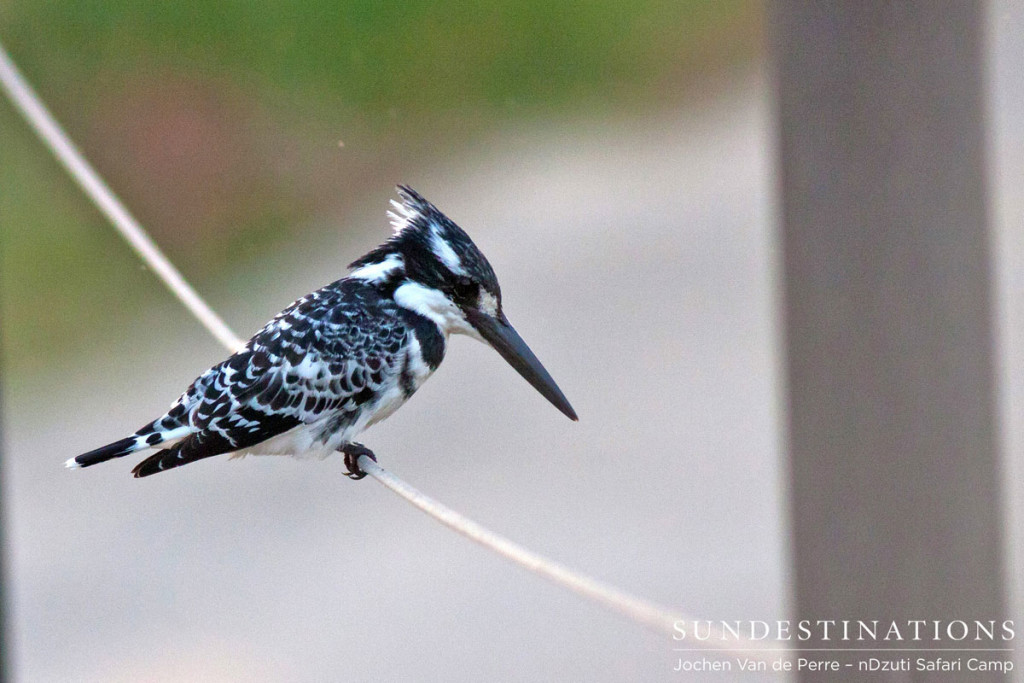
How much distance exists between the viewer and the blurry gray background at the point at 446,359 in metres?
1.06

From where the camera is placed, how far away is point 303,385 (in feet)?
3.35

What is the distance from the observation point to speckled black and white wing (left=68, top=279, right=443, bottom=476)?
93 centimetres

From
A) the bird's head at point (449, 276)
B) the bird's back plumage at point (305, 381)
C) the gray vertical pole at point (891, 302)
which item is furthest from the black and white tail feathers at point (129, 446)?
the gray vertical pole at point (891, 302)

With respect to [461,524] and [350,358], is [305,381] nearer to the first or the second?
[350,358]

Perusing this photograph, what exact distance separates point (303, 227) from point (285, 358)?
238 mm

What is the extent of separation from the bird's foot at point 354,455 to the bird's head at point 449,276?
192mm

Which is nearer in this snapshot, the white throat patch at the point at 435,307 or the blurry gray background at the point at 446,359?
the white throat patch at the point at 435,307

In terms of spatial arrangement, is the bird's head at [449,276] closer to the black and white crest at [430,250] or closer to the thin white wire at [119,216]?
the black and white crest at [430,250]

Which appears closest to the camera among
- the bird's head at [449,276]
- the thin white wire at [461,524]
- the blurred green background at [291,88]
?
the thin white wire at [461,524]

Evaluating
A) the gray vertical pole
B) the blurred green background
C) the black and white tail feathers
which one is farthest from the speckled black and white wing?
the gray vertical pole

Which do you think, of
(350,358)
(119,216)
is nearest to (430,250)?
(350,358)

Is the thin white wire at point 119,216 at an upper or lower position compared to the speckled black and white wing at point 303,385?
upper

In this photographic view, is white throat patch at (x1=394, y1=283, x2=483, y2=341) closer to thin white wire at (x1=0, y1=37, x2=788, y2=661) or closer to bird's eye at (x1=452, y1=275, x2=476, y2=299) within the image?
bird's eye at (x1=452, y1=275, x2=476, y2=299)

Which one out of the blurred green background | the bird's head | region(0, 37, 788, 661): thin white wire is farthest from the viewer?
the blurred green background
